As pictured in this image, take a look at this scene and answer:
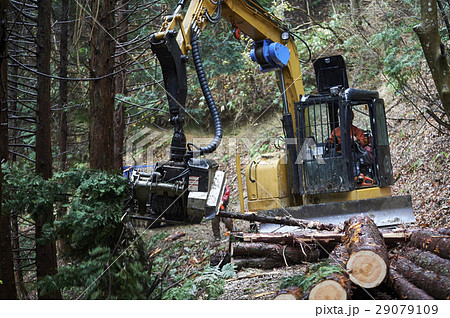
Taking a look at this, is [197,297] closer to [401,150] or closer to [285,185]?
[285,185]

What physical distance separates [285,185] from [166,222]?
404 centimetres

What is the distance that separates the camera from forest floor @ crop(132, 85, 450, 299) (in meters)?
6.29

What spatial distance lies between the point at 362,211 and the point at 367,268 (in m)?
3.45

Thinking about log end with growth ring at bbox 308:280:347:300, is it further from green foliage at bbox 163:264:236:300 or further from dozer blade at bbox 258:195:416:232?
dozer blade at bbox 258:195:416:232

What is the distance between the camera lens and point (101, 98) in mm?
7520

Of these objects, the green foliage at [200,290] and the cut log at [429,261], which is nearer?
the cut log at [429,261]

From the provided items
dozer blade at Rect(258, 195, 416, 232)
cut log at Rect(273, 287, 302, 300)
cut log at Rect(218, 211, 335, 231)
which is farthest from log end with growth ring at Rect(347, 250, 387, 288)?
dozer blade at Rect(258, 195, 416, 232)

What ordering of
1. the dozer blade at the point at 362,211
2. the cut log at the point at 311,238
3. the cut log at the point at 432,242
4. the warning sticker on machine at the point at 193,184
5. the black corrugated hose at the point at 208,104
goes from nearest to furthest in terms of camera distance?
the warning sticker on machine at the point at 193,184
the cut log at the point at 432,242
the black corrugated hose at the point at 208,104
the cut log at the point at 311,238
the dozer blade at the point at 362,211

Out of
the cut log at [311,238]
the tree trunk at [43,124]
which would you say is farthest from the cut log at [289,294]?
the tree trunk at [43,124]

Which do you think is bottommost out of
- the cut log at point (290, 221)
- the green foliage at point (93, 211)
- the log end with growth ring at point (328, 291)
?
the log end with growth ring at point (328, 291)

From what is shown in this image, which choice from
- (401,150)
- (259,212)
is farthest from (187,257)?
(401,150)

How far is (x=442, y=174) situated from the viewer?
1014 cm

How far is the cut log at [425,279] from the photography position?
13.7 feet

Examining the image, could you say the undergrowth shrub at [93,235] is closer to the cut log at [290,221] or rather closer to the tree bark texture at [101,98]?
the cut log at [290,221]
